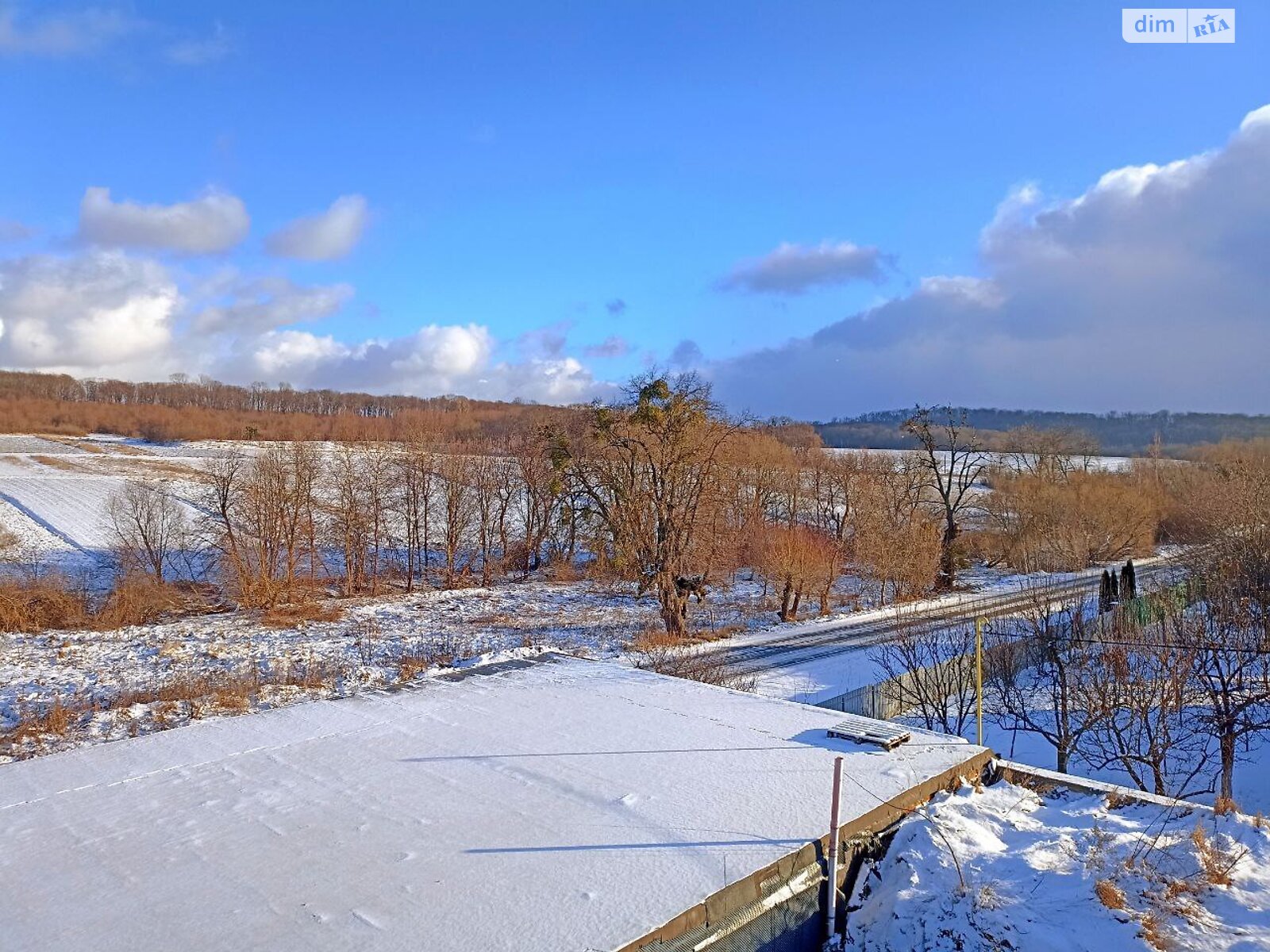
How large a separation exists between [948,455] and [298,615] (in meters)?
33.2

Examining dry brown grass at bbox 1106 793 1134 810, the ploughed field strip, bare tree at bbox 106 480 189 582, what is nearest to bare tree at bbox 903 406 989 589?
the ploughed field strip

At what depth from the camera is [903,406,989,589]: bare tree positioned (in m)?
38.2

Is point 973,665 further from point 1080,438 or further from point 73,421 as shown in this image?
point 73,421

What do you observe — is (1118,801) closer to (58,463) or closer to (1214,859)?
(1214,859)

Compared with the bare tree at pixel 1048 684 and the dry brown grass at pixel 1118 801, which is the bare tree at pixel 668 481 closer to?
the bare tree at pixel 1048 684

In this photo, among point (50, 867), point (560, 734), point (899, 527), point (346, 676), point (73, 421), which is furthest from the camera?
point (73, 421)

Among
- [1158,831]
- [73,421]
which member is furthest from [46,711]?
[73,421]

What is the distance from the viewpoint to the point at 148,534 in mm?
29891

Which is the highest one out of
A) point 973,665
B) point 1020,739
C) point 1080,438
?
point 1080,438

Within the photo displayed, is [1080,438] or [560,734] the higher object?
[1080,438]

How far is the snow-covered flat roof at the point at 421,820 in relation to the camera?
19.3ft

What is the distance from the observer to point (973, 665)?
1661 centimetres

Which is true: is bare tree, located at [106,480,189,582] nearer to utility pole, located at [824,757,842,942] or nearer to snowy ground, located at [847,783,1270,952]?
utility pole, located at [824,757,842,942]

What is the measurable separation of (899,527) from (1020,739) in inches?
626
